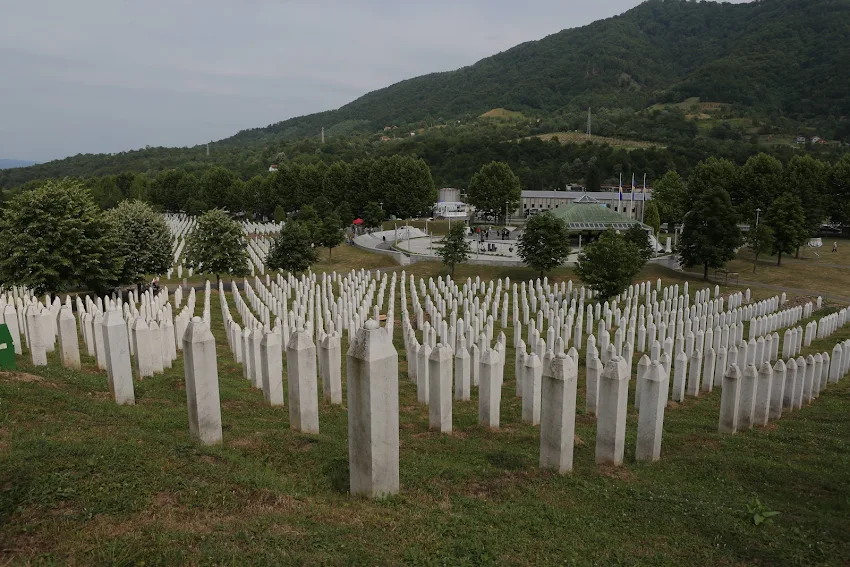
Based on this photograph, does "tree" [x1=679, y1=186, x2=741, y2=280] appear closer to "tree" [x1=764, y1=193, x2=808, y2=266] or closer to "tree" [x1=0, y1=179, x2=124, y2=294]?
"tree" [x1=764, y1=193, x2=808, y2=266]

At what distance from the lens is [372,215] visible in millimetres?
67000

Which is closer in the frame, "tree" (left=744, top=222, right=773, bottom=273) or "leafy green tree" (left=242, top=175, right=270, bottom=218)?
"tree" (left=744, top=222, right=773, bottom=273)

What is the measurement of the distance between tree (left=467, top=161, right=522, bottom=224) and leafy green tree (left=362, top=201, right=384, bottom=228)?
14385 millimetres

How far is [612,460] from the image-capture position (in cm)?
901

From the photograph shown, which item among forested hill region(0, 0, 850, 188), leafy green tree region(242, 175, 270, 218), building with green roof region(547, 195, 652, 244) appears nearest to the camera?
building with green roof region(547, 195, 652, 244)

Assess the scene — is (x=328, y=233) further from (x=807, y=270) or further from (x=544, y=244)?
(x=807, y=270)

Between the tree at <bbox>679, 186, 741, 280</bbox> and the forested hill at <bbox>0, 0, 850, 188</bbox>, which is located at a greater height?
the forested hill at <bbox>0, 0, 850, 188</bbox>

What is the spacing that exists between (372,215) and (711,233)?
1484 inches

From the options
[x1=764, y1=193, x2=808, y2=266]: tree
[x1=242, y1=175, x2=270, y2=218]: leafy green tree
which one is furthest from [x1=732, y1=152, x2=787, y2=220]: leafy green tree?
[x1=242, y1=175, x2=270, y2=218]: leafy green tree

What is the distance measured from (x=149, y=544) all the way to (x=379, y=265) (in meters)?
43.1

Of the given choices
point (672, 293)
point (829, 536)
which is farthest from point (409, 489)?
point (672, 293)

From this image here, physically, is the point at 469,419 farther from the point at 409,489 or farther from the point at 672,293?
the point at 672,293

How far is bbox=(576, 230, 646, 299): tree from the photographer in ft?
96.4

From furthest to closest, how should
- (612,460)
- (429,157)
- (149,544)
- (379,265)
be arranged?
1. (429,157)
2. (379,265)
3. (612,460)
4. (149,544)
